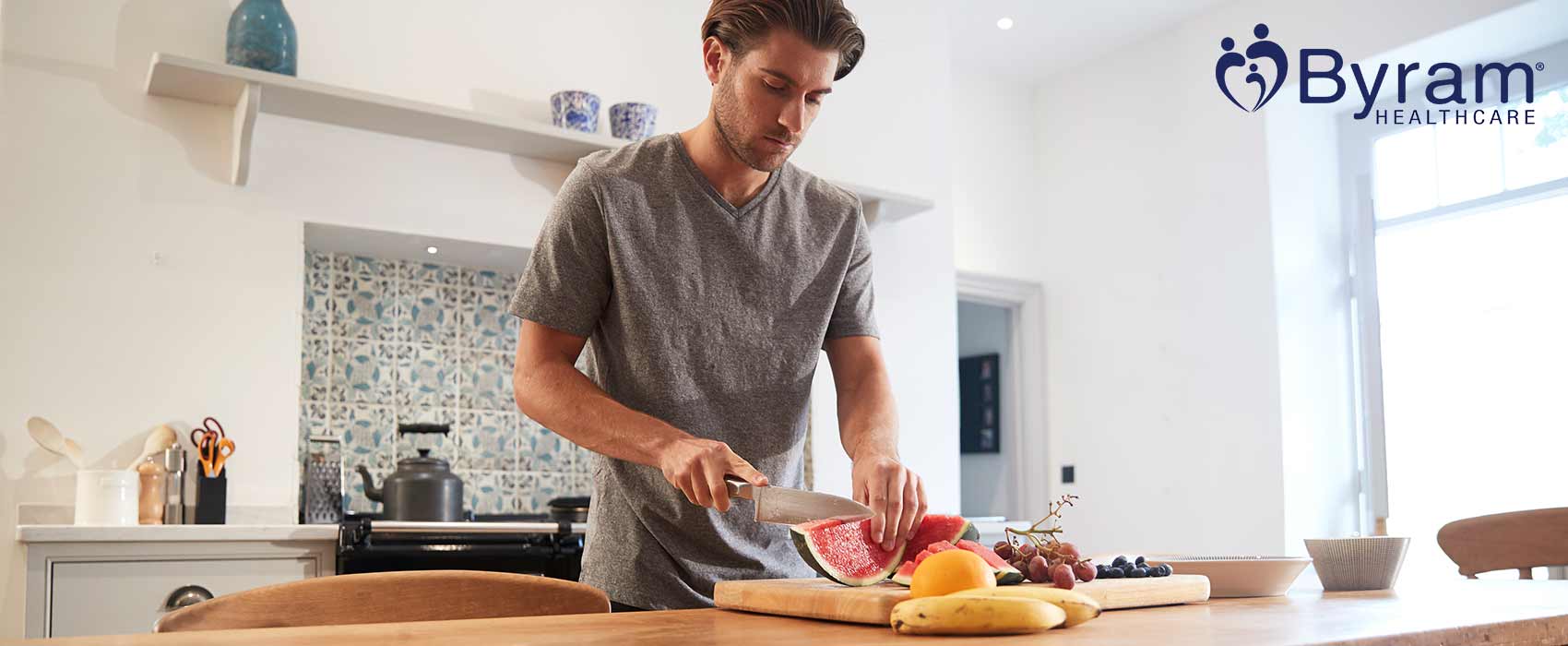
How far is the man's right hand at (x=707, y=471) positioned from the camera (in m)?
1.38

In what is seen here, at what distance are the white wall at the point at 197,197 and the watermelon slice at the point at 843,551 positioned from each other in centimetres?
243

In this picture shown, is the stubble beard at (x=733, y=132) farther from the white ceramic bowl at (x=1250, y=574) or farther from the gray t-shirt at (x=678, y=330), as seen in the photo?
the white ceramic bowl at (x=1250, y=574)

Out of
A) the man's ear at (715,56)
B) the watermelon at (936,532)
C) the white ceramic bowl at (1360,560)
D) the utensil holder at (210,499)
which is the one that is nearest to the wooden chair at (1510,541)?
the white ceramic bowl at (1360,560)

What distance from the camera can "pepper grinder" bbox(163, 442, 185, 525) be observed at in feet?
10.6

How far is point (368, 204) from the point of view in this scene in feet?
12.2

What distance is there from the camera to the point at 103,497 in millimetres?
3068

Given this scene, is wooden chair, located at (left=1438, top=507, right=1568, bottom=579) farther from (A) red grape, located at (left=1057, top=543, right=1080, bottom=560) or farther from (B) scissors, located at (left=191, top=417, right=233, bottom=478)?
(B) scissors, located at (left=191, top=417, right=233, bottom=478)

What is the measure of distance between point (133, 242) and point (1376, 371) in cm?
470

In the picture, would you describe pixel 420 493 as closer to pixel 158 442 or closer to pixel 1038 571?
pixel 158 442

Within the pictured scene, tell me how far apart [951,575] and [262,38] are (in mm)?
2932

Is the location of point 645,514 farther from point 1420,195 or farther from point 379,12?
point 1420,195

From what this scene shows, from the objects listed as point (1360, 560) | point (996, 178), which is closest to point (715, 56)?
point (1360, 560)

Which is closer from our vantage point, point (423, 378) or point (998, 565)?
point (998, 565)

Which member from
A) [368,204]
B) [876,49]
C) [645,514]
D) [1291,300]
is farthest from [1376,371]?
[645,514]
